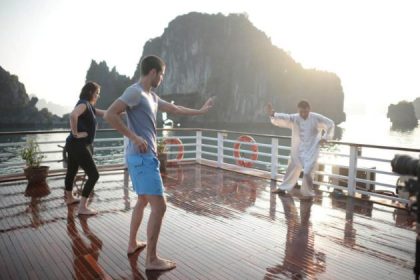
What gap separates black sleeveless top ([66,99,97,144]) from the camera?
158 inches

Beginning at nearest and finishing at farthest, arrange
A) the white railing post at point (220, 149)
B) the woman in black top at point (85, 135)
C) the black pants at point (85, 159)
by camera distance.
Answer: the woman in black top at point (85, 135) → the black pants at point (85, 159) → the white railing post at point (220, 149)

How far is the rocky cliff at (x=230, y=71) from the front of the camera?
100938 mm

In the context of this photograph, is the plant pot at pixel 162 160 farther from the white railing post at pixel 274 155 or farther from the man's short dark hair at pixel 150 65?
the man's short dark hair at pixel 150 65

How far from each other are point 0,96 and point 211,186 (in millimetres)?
84378

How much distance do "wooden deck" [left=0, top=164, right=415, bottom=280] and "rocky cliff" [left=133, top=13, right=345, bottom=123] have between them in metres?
91.4

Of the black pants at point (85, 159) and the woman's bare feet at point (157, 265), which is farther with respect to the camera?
the black pants at point (85, 159)

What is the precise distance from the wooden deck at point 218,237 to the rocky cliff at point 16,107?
3243 inches

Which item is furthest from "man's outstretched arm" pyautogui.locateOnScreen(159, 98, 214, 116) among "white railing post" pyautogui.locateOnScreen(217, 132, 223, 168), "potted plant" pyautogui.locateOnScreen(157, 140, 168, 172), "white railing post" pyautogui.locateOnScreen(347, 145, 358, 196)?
"white railing post" pyautogui.locateOnScreen(217, 132, 223, 168)

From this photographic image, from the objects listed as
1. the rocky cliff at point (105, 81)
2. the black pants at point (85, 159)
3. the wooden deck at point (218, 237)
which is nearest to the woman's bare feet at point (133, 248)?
the wooden deck at point (218, 237)

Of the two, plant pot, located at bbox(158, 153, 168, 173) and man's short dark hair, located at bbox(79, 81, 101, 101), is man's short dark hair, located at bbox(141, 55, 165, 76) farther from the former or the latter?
plant pot, located at bbox(158, 153, 168, 173)

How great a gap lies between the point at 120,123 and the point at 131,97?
0.21 meters

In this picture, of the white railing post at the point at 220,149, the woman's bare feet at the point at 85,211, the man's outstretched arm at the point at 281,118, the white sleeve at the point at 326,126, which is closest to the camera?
the woman's bare feet at the point at 85,211

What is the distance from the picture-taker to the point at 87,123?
13.5 ft

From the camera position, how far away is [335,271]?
9.04 ft
